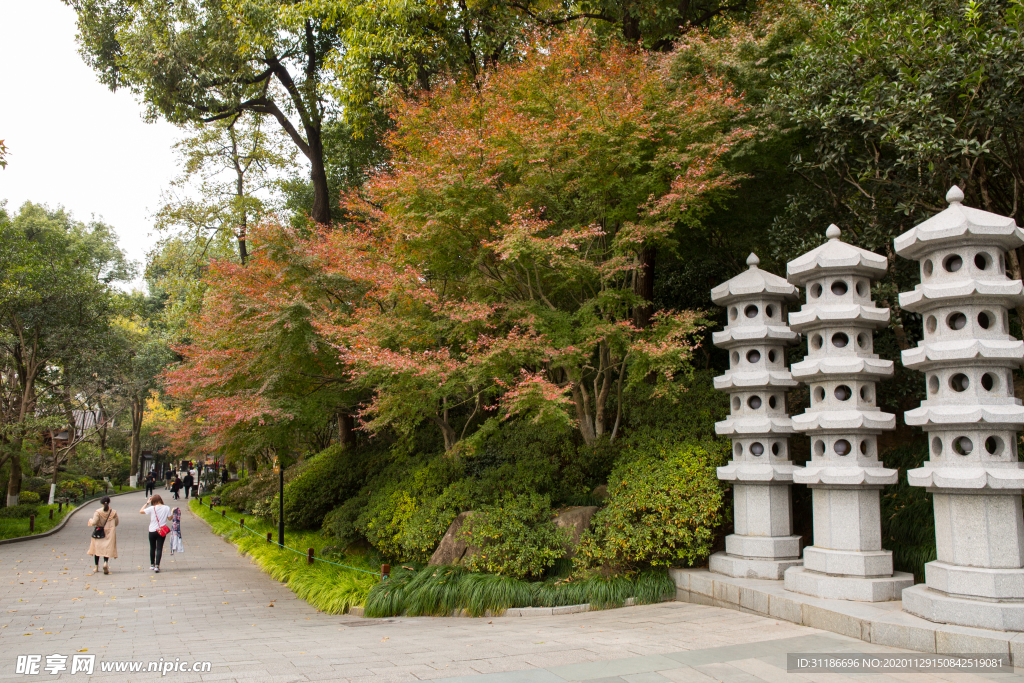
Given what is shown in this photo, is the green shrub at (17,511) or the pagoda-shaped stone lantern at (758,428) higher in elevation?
the pagoda-shaped stone lantern at (758,428)

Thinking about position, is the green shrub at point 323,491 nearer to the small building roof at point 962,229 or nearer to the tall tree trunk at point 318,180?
the tall tree trunk at point 318,180

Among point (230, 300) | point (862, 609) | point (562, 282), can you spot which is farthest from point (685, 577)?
point (230, 300)

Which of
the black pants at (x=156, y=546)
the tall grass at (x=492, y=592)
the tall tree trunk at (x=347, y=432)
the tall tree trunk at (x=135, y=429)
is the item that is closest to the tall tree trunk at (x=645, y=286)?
the tall grass at (x=492, y=592)

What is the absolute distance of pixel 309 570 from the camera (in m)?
12.5

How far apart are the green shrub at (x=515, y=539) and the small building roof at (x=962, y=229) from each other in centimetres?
598

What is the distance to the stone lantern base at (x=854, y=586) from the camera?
22.8ft

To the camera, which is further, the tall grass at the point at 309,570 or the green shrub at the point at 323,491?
the green shrub at the point at 323,491

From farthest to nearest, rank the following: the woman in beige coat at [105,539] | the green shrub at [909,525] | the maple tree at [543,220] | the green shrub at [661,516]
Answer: the woman in beige coat at [105,539] → the maple tree at [543,220] → the green shrub at [661,516] → the green shrub at [909,525]

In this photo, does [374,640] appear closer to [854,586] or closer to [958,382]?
[854,586]

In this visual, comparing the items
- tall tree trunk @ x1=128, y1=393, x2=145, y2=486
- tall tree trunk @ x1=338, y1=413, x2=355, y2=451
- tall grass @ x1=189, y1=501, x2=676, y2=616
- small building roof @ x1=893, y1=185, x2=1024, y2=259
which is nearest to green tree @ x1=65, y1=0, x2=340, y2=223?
tall tree trunk @ x1=338, y1=413, x2=355, y2=451

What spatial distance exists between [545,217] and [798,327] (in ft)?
14.5

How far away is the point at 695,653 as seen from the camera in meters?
5.84

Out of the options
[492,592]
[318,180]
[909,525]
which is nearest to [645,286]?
[909,525]

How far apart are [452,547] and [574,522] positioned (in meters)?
2.09
